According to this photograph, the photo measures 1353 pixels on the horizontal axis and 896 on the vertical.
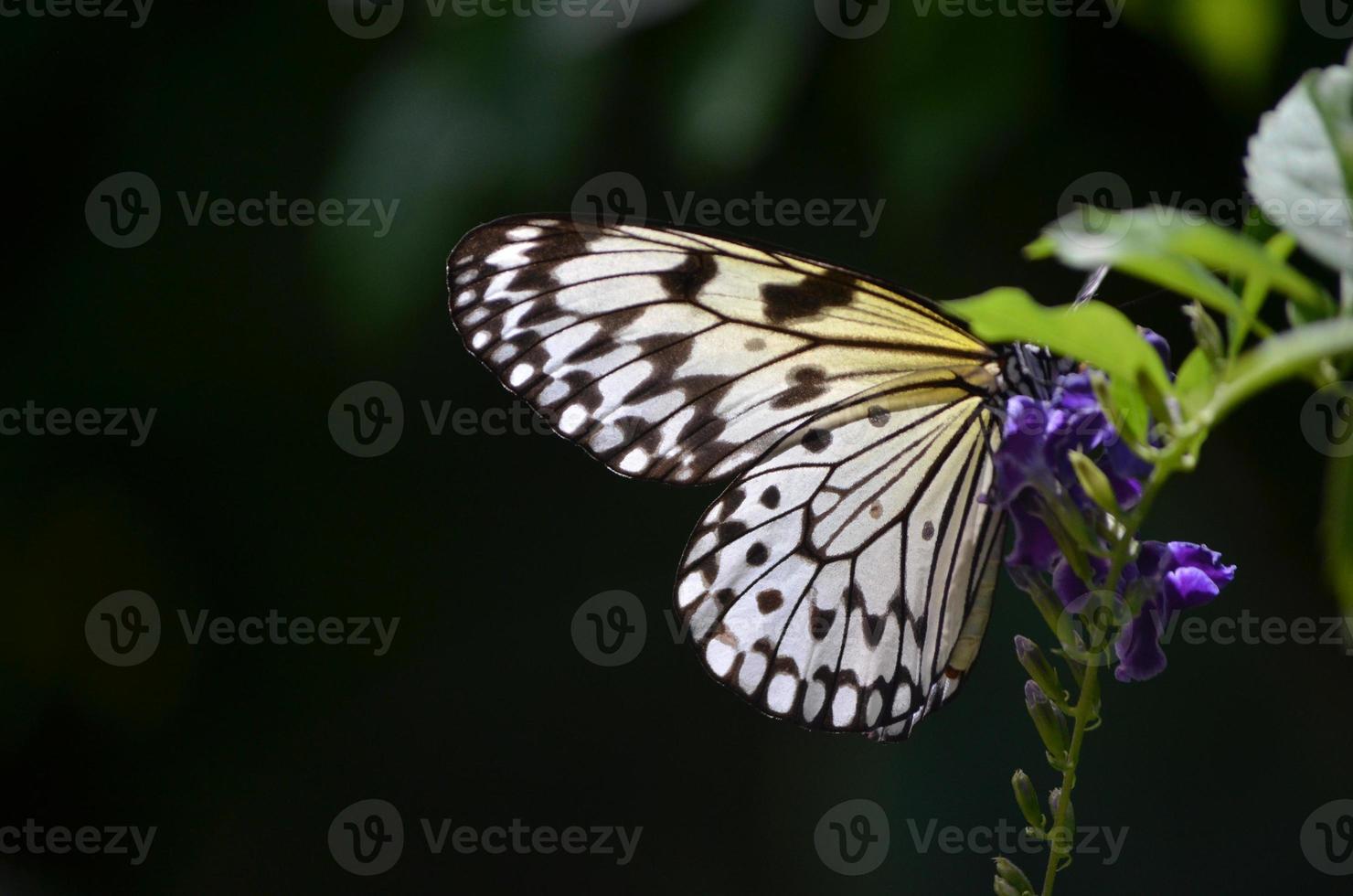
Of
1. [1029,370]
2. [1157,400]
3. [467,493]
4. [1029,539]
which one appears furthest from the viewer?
[467,493]

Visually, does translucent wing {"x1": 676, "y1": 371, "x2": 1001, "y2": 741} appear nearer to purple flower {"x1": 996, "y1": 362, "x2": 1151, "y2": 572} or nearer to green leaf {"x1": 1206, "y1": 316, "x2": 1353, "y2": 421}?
purple flower {"x1": 996, "y1": 362, "x2": 1151, "y2": 572}

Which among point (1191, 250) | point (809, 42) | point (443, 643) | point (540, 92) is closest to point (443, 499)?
point (443, 643)

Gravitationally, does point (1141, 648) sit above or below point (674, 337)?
below

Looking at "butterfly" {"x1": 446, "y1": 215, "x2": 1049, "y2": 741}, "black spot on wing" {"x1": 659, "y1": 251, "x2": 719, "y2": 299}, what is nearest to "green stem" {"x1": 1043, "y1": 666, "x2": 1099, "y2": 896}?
"butterfly" {"x1": 446, "y1": 215, "x2": 1049, "y2": 741}

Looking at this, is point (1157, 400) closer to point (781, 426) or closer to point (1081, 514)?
point (1081, 514)

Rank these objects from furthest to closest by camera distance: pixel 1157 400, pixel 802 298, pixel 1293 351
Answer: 1. pixel 802 298
2. pixel 1157 400
3. pixel 1293 351

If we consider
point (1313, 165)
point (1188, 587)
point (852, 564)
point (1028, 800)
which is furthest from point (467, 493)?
point (1313, 165)
